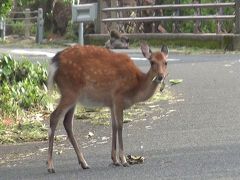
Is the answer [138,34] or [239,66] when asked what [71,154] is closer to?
[239,66]

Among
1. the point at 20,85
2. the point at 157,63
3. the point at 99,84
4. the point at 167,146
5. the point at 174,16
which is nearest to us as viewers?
the point at 157,63

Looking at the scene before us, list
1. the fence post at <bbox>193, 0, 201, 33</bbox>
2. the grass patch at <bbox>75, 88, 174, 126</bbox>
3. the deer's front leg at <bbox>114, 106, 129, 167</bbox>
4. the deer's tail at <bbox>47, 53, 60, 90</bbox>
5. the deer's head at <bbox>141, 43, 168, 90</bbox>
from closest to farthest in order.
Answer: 1. the deer's head at <bbox>141, 43, 168, 90</bbox>
2. the deer's front leg at <bbox>114, 106, 129, 167</bbox>
3. the deer's tail at <bbox>47, 53, 60, 90</bbox>
4. the grass patch at <bbox>75, 88, 174, 126</bbox>
5. the fence post at <bbox>193, 0, 201, 33</bbox>

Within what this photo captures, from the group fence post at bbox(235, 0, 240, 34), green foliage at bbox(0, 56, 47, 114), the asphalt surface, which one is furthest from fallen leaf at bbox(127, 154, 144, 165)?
fence post at bbox(235, 0, 240, 34)

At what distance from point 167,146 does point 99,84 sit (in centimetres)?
135

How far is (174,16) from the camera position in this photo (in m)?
23.9

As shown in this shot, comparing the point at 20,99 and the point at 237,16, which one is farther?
the point at 237,16

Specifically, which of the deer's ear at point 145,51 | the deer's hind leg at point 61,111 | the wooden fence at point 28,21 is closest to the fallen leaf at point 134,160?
the deer's hind leg at point 61,111

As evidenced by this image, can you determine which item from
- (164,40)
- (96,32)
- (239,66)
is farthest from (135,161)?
(96,32)

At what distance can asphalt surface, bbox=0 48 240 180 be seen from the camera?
7.73 metres

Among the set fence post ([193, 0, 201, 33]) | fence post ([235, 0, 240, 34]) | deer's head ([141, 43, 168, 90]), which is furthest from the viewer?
fence post ([193, 0, 201, 33])

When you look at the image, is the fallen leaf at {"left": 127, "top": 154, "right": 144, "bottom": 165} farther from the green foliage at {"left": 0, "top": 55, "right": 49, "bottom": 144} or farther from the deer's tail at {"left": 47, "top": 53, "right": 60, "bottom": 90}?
the green foliage at {"left": 0, "top": 55, "right": 49, "bottom": 144}

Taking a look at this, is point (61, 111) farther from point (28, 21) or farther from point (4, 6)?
point (28, 21)

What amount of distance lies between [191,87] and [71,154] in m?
5.45

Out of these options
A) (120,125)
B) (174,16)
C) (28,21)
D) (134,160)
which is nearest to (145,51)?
(120,125)
